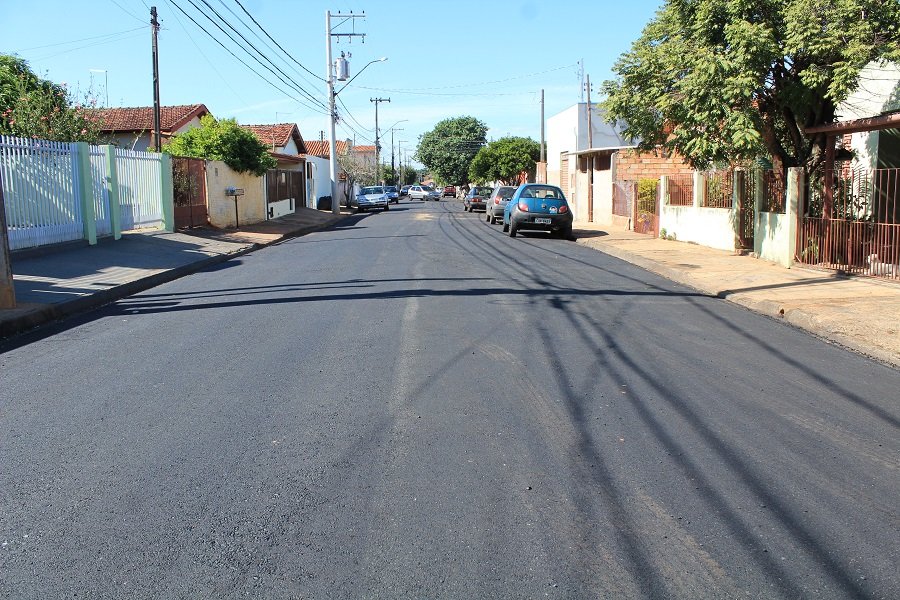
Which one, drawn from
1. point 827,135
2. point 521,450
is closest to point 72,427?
point 521,450

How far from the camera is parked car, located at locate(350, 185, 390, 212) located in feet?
180

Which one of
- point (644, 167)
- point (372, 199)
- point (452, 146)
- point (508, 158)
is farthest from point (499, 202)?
point (452, 146)

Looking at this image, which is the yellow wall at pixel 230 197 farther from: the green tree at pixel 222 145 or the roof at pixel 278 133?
the roof at pixel 278 133

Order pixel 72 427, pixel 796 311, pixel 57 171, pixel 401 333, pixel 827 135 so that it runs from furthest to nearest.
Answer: pixel 57 171, pixel 827 135, pixel 796 311, pixel 401 333, pixel 72 427

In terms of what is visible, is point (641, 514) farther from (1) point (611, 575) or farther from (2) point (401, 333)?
(2) point (401, 333)

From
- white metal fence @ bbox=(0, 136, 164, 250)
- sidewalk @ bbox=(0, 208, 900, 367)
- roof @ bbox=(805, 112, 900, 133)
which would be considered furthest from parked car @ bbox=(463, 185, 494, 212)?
roof @ bbox=(805, 112, 900, 133)

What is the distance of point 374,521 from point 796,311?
298 inches

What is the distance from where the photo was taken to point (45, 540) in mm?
3797

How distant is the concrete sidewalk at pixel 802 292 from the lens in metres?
8.73

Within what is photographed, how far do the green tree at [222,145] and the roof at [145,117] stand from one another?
12005 millimetres

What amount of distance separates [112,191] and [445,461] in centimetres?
1585

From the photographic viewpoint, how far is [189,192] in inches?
934

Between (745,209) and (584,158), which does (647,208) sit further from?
(584,158)

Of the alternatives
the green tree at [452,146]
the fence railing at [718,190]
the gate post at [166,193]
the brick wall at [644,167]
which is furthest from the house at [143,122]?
the green tree at [452,146]
